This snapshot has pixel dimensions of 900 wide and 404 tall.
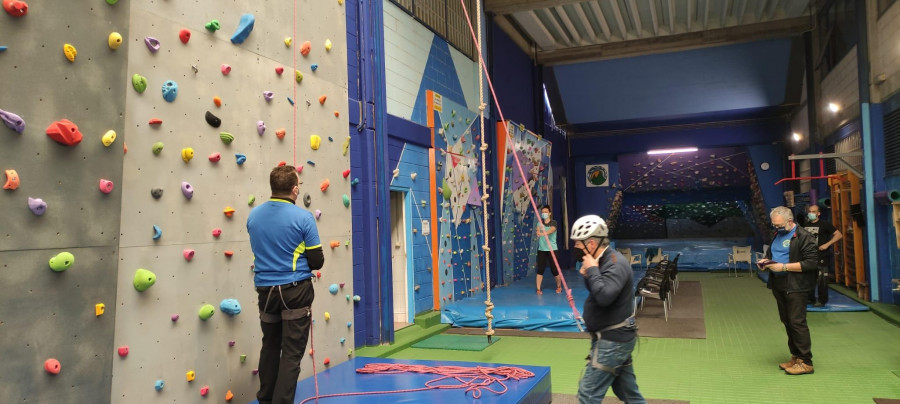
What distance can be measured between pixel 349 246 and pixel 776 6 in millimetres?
9983

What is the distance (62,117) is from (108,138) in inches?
9.2

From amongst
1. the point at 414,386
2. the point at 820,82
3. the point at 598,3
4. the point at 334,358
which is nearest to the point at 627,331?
the point at 414,386

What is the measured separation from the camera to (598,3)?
10555 mm

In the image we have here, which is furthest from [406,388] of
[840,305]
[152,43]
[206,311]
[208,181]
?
[840,305]

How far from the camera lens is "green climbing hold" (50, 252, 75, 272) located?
265 centimetres

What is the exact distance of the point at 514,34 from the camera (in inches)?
457

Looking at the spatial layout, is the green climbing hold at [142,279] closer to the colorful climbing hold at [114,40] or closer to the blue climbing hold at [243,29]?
the colorful climbing hold at [114,40]

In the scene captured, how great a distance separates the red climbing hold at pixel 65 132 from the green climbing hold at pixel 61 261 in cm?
51

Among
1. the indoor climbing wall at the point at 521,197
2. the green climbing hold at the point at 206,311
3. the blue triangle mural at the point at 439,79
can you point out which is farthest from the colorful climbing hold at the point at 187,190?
the indoor climbing wall at the point at 521,197

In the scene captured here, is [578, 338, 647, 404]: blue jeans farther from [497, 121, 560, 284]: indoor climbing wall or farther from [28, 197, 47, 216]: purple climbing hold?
[497, 121, 560, 284]: indoor climbing wall

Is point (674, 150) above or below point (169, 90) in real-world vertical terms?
above

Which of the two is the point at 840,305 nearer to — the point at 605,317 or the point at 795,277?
the point at 795,277

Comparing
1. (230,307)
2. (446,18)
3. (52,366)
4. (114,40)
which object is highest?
(446,18)

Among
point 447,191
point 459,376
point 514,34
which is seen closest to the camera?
point 459,376
